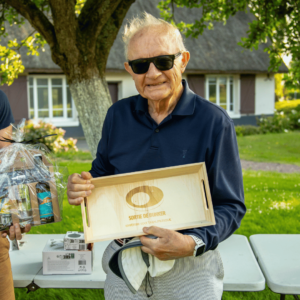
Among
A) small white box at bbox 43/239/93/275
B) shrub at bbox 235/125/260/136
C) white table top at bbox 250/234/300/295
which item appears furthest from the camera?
shrub at bbox 235/125/260/136

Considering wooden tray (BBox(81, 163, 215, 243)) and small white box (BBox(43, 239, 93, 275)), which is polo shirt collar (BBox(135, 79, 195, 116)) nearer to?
wooden tray (BBox(81, 163, 215, 243))

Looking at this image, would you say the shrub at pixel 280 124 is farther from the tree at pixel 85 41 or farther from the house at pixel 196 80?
the tree at pixel 85 41

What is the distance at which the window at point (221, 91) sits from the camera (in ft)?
65.0

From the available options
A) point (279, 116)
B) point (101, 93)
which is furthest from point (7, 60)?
point (279, 116)

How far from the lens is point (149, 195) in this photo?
6.05ft

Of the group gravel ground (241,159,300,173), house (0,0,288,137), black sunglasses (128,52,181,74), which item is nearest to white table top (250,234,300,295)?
black sunglasses (128,52,181,74)

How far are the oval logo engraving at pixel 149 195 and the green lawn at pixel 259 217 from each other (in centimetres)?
198

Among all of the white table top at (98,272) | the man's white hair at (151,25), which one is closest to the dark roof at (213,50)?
the white table top at (98,272)

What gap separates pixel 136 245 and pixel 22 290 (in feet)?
8.19

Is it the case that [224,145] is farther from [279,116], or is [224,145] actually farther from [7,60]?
[279,116]

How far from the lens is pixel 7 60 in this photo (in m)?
5.95

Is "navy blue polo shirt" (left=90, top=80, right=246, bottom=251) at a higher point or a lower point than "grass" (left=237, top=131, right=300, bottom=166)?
higher

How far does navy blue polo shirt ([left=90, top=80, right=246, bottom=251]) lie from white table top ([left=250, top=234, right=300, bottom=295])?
2.44 ft

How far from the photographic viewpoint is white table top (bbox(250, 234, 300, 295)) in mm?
2338
